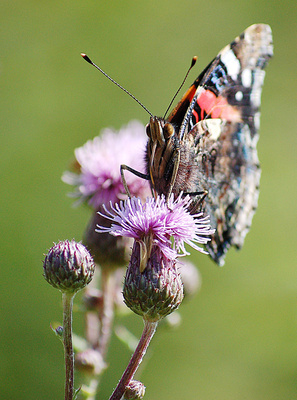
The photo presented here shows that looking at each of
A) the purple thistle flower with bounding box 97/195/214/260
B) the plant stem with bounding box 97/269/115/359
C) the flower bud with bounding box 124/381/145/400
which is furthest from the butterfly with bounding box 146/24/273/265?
the flower bud with bounding box 124/381/145/400

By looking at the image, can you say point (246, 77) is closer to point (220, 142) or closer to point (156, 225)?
point (220, 142)

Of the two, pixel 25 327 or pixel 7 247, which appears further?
pixel 7 247

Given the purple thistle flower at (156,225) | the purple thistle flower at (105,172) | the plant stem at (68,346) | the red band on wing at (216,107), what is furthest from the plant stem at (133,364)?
the red band on wing at (216,107)

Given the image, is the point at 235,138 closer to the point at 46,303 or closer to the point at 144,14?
the point at 46,303

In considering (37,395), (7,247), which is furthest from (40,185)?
(37,395)

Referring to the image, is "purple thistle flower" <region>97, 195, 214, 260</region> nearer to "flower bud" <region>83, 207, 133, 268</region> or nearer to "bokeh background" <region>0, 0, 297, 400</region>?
"flower bud" <region>83, 207, 133, 268</region>
